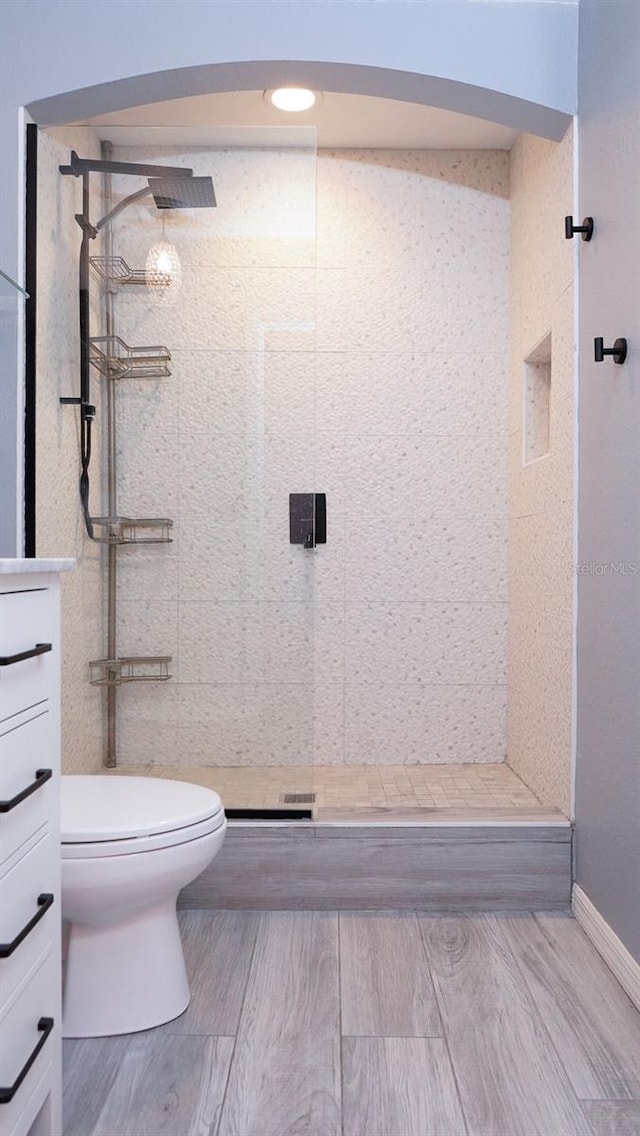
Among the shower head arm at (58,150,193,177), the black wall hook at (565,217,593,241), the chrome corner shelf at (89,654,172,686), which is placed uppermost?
the shower head arm at (58,150,193,177)

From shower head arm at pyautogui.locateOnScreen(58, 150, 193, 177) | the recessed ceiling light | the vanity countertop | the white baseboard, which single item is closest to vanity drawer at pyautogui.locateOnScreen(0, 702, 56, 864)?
the vanity countertop

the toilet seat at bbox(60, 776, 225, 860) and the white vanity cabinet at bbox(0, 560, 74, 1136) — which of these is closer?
the white vanity cabinet at bbox(0, 560, 74, 1136)

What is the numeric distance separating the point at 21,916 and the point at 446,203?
298 cm

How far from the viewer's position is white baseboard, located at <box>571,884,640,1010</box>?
1851mm

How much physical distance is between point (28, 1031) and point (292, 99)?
2749 mm

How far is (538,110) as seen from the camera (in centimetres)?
236

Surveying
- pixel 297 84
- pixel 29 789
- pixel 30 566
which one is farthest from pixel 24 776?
pixel 297 84

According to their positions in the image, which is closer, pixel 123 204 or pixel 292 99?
pixel 123 204

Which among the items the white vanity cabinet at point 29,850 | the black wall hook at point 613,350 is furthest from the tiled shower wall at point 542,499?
the white vanity cabinet at point 29,850

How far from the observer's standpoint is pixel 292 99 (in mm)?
2795

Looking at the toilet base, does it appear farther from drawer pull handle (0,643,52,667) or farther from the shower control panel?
the shower control panel

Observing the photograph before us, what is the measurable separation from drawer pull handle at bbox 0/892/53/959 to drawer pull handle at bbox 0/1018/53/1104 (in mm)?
165

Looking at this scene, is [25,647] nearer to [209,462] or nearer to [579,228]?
[209,462]

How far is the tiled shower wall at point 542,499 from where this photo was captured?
246 cm
